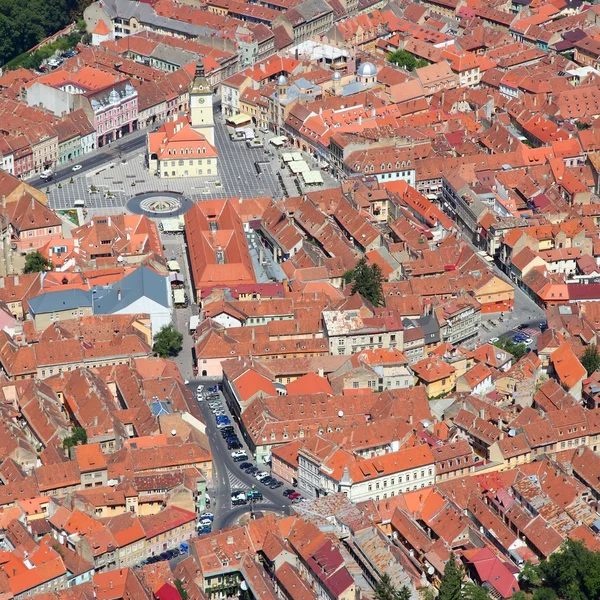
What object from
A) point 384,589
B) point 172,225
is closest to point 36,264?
point 172,225

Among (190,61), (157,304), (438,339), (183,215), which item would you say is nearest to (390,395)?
(438,339)

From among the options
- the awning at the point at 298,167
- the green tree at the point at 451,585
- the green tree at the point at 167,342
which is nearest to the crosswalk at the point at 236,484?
the green tree at the point at 451,585

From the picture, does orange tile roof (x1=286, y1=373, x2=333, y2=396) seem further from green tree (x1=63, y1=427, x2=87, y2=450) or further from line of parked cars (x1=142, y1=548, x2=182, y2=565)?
line of parked cars (x1=142, y1=548, x2=182, y2=565)

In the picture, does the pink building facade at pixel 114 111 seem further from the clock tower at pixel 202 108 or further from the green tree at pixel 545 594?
the green tree at pixel 545 594

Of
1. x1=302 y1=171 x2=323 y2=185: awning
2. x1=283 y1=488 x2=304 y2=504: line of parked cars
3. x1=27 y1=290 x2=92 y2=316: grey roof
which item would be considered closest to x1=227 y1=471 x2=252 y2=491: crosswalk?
x1=283 y1=488 x2=304 y2=504: line of parked cars

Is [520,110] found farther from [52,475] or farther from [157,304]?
[52,475]

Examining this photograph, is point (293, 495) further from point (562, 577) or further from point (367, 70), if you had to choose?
point (367, 70)

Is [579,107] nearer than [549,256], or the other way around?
[549,256]

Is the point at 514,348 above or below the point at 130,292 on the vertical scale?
below
